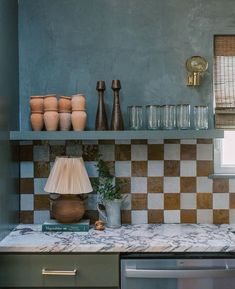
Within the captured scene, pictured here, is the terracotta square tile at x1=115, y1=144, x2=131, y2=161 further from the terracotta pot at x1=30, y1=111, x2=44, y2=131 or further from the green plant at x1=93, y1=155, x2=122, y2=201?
the terracotta pot at x1=30, y1=111, x2=44, y2=131

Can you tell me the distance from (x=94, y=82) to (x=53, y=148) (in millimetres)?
504

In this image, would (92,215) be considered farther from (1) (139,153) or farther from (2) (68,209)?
(1) (139,153)

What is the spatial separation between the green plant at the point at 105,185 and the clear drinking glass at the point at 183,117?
1.77 ft

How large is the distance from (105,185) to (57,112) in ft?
1.79

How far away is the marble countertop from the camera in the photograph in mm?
1930

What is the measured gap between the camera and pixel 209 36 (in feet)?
8.01

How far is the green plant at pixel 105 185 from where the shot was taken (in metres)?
2.34

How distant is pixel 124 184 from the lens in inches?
96.7

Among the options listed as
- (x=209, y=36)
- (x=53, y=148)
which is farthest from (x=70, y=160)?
(x=209, y=36)

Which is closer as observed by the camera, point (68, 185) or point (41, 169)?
point (68, 185)

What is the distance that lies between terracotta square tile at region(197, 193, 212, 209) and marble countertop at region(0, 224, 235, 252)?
0.45ft

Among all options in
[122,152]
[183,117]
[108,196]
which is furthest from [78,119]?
[183,117]

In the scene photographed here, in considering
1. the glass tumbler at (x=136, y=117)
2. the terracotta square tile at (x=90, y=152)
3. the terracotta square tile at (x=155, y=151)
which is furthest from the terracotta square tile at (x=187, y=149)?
the terracotta square tile at (x=90, y=152)

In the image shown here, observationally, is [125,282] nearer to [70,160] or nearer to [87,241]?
[87,241]
